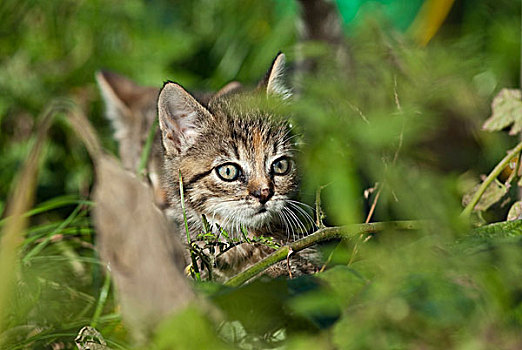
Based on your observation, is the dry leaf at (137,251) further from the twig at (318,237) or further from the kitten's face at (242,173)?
the kitten's face at (242,173)

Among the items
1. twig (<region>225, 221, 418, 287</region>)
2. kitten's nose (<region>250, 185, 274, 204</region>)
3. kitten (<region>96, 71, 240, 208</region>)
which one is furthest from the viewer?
kitten (<region>96, 71, 240, 208</region>)

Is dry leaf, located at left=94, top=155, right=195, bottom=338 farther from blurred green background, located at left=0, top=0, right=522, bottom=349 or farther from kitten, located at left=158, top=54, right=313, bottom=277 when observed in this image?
kitten, located at left=158, top=54, right=313, bottom=277

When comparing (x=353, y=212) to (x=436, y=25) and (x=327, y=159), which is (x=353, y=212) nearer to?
(x=327, y=159)

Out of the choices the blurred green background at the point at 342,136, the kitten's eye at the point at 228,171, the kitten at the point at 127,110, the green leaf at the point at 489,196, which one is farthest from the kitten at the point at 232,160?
the kitten at the point at 127,110

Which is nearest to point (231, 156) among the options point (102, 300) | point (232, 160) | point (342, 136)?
point (232, 160)

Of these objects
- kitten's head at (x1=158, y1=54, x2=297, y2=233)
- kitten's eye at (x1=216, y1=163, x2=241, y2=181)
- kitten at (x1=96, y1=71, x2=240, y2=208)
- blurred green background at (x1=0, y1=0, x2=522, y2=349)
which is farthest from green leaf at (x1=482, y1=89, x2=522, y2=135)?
kitten at (x1=96, y1=71, x2=240, y2=208)

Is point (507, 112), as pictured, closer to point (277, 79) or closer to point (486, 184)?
point (486, 184)

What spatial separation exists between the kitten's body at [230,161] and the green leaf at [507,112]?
442mm

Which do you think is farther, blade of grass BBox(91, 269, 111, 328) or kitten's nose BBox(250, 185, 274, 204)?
kitten's nose BBox(250, 185, 274, 204)

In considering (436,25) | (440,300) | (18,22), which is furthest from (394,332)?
(18,22)

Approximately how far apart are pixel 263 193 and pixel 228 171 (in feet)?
0.44

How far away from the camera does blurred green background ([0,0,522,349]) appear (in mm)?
767

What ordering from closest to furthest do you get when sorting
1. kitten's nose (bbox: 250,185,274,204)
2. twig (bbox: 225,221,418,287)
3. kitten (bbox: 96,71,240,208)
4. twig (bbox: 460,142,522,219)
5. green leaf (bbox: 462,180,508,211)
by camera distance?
twig (bbox: 225,221,418,287) → twig (bbox: 460,142,522,219) → green leaf (bbox: 462,180,508,211) → kitten's nose (bbox: 250,185,274,204) → kitten (bbox: 96,71,240,208)

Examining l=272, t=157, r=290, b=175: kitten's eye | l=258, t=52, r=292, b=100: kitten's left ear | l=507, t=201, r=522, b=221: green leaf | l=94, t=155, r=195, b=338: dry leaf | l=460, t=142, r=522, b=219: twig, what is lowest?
l=507, t=201, r=522, b=221: green leaf
